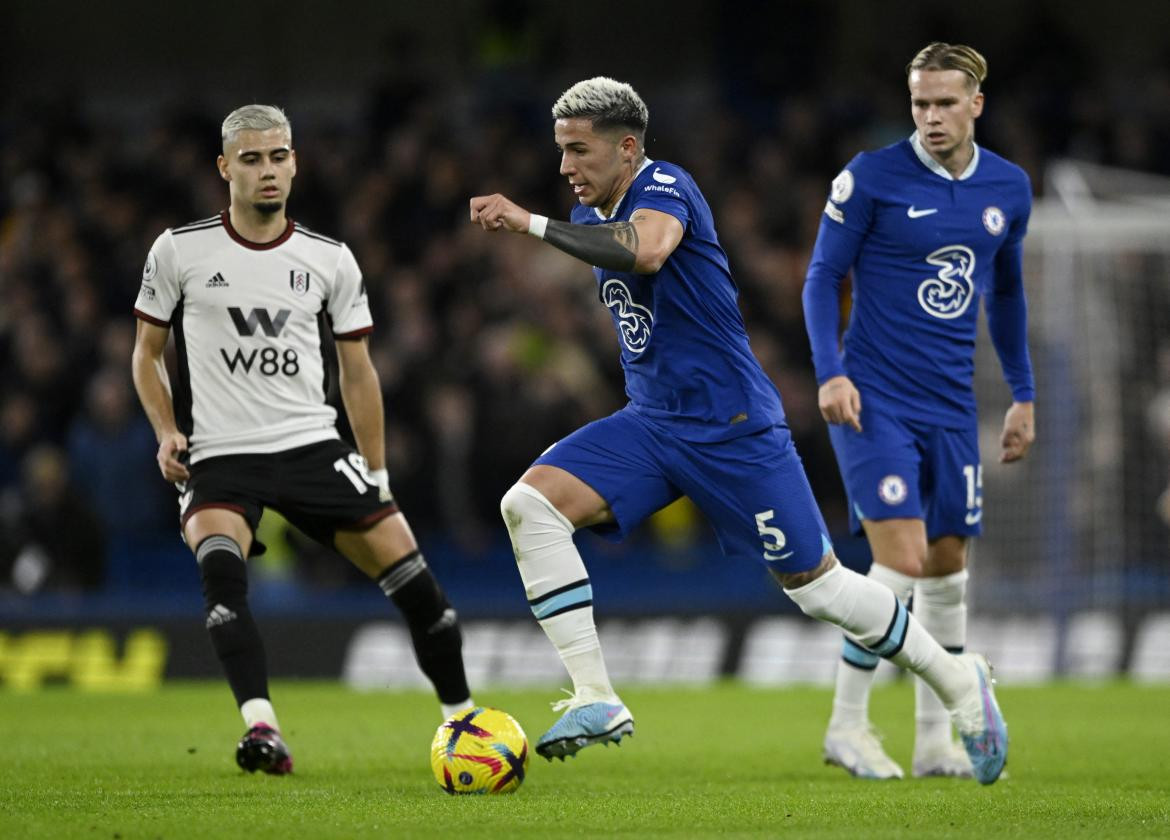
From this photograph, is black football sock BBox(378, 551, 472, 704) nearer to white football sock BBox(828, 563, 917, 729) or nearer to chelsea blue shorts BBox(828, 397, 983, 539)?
white football sock BBox(828, 563, 917, 729)

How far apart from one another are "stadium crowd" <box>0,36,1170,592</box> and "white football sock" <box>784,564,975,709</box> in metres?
7.90

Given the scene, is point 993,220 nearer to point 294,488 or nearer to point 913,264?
point 913,264

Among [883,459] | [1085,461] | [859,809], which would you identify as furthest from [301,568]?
[859,809]

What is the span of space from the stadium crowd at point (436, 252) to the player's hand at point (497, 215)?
28.5 feet

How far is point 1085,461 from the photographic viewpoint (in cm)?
1438

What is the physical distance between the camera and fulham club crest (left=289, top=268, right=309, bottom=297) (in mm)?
7453

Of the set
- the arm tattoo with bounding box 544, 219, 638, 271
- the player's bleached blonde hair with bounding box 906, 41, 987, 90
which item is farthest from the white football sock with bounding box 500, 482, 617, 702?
the player's bleached blonde hair with bounding box 906, 41, 987, 90

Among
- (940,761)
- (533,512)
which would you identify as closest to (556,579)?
(533,512)

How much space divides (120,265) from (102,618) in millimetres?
4478

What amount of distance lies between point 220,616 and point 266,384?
95 centimetres

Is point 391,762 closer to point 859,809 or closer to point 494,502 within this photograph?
point 859,809

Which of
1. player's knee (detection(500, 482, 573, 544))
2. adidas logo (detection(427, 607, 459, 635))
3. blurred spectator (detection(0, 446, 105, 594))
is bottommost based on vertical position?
blurred spectator (detection(0, 446, 105, 594))

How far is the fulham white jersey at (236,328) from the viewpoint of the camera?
24.2 feet

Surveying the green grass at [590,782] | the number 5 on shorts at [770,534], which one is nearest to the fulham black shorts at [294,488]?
the green grass at [590,782]
